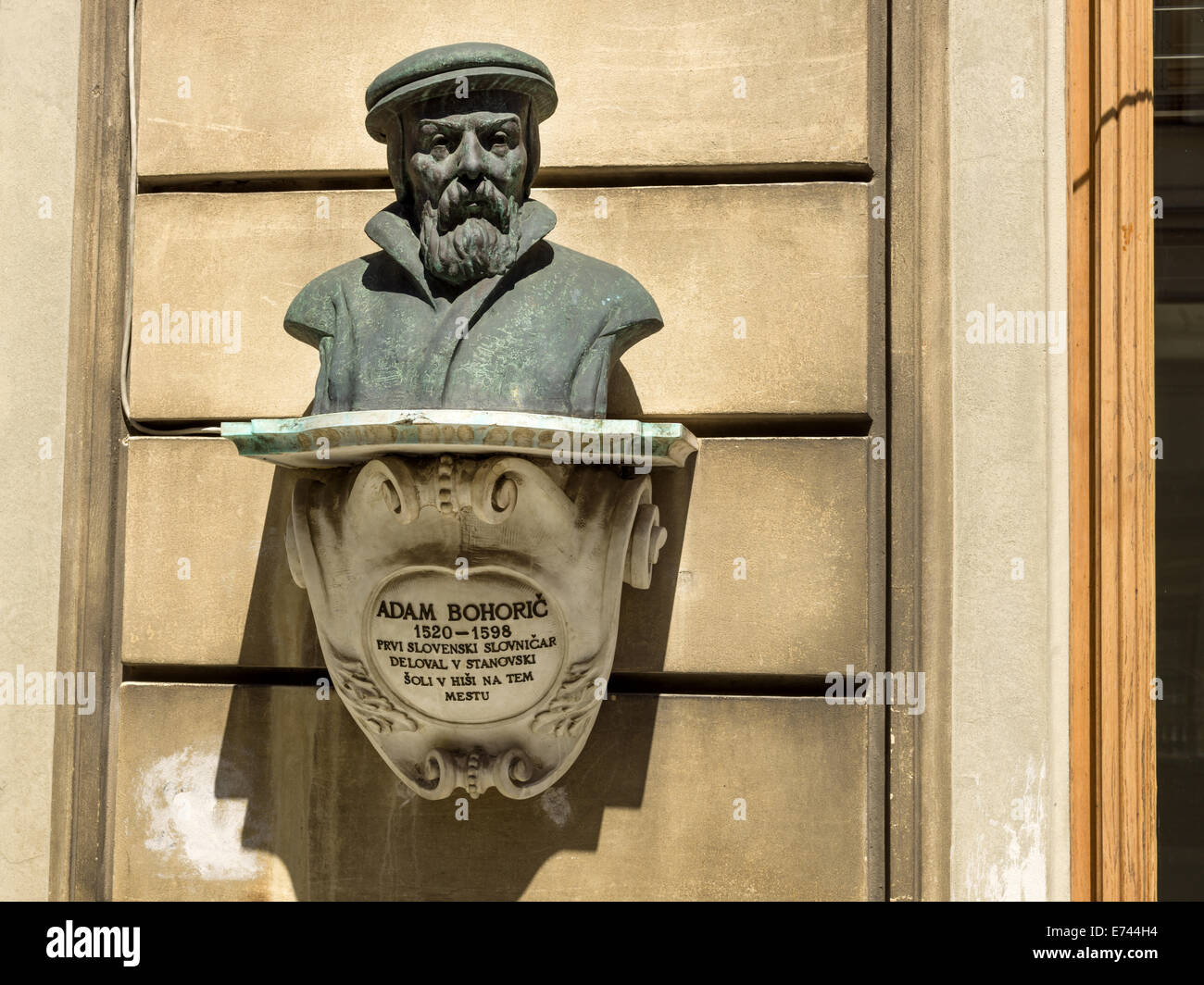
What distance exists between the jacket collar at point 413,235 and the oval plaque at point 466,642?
2.50 ft

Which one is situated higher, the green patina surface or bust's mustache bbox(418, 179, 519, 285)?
bust's mustache bbox(418, 179, 519, 285)

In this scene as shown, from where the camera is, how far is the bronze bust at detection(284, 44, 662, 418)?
124 inches

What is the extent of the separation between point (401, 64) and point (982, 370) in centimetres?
190

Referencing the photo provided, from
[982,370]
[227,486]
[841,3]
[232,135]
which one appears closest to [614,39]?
[841,3]

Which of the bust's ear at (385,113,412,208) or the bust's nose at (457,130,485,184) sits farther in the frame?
the bust's ear at (385,113,412,208)

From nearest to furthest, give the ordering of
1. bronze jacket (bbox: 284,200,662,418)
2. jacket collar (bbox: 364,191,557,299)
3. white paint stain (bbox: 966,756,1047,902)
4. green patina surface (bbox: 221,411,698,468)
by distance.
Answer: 1. green patina surface (bbox: 221,411,698,468)
2. bronze jacket (bbox: 284,200,662,418)
3. jacket collar (bbox: 364,191,557,299)
4. white paint stain (bbox: 966,756,1047,902)

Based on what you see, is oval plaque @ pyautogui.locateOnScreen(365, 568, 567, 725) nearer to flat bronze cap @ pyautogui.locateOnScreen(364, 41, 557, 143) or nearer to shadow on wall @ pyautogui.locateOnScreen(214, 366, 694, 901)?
shadow on wall @ pyautogui.locateOnScreen(214, 366, 694, 901)

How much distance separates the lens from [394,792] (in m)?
3.79

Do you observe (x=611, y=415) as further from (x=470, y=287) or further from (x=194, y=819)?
(x=194, y=819)

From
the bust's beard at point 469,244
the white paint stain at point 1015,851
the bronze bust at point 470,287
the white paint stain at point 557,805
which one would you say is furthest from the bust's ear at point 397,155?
the white paint stain at point 1015,851

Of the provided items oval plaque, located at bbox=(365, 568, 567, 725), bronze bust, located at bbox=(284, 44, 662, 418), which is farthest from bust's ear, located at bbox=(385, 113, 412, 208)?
oval plaque, located at bbox=(365, 568, 567, 725)

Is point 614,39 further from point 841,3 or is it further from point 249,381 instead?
point 249,381

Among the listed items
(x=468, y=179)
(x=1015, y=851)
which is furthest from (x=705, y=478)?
(x=1015, y=851)

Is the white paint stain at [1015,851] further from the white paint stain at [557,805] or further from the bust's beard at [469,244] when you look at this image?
the bust's beard at [469,244]
